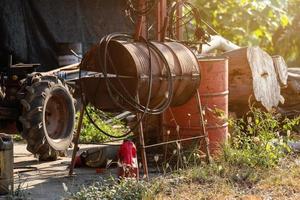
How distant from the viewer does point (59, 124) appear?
30.2 ft

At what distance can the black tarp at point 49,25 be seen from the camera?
1155cm

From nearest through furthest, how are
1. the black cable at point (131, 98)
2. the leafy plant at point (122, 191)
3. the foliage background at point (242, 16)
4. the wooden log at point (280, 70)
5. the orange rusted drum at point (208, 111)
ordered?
1. the leafy plant at point (122, 191)
2. the black cable at point (131, 98)
3. the orange rusted drum at point (208, 111)
4. the wooden log at point (280, 70)
5. the foliage background at point (242, 16)

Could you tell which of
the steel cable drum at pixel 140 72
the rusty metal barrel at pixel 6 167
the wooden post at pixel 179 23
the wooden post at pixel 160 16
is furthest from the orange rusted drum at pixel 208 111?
the rusty metal barrel at pixel 6 167

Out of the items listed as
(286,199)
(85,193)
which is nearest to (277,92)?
(286,199)

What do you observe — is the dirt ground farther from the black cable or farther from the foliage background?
the foliage background

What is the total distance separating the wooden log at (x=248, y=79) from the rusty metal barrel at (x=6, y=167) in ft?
14.4

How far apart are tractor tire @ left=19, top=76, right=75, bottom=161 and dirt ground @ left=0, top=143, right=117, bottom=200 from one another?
0.18m

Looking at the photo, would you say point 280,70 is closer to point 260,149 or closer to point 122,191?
point 260,149

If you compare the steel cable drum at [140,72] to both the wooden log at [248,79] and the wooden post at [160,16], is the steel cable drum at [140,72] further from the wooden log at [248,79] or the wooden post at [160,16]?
the wooden log at [248,79]

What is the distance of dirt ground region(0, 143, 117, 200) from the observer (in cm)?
706

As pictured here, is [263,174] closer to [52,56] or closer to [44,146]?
[44,146]

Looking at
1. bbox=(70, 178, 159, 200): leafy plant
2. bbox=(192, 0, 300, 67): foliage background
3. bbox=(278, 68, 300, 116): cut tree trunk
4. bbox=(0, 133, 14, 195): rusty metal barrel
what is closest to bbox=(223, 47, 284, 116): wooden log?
bbox=(278, 68, 300, 116): cut tree trunk

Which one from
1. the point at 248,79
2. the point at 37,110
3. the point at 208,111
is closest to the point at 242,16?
the point at 248,79

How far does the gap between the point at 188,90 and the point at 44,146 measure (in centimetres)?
189
